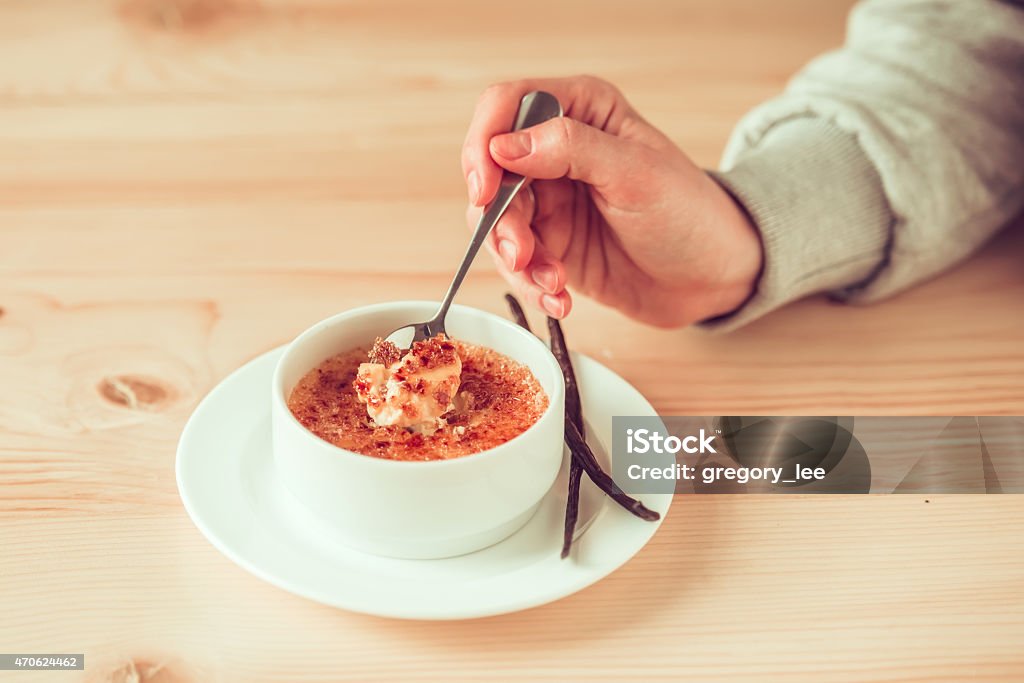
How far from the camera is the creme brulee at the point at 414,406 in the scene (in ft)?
2.86

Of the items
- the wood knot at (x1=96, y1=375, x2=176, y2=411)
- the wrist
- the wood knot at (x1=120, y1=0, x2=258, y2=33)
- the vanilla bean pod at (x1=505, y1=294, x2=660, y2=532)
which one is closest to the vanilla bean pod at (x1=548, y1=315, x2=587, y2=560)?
the vanilla bean pod at (x1=505, y1=294, x2=660, y2=532)

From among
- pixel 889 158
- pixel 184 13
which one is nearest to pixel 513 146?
pixel 889 158

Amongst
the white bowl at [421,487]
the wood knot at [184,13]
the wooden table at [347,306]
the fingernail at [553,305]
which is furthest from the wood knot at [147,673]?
the wood knot at [184,13]

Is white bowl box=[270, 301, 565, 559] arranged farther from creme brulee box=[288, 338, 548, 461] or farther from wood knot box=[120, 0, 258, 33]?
wood knot box=[120, 0, 258, 33]

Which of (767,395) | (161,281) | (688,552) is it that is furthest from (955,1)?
(161,281)

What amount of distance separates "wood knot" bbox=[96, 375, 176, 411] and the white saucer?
145mm

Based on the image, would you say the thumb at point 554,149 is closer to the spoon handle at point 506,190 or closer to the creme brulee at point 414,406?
the spoon handle at point 506,190

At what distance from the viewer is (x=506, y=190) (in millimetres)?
1045

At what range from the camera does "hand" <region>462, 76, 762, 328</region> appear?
1038 millimetres

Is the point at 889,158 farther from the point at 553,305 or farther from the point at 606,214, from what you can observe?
the point at 553,305

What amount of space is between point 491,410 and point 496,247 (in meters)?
0.21

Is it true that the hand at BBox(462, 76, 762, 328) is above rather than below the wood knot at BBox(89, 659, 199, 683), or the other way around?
above

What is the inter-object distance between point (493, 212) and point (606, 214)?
161 mm

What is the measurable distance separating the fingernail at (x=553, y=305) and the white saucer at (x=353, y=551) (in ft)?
0.47
